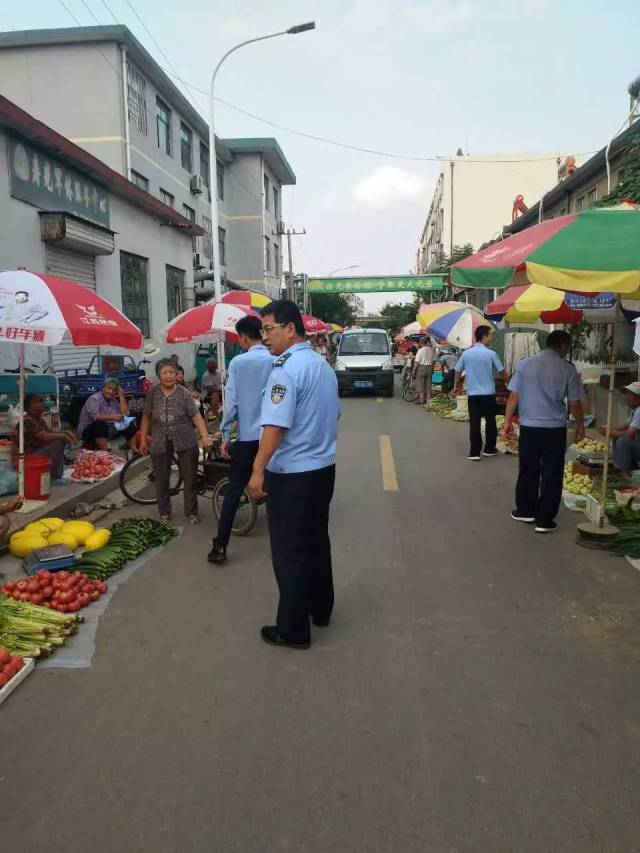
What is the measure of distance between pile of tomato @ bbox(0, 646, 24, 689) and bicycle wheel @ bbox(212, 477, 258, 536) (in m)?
2.79

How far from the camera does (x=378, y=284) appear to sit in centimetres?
4291

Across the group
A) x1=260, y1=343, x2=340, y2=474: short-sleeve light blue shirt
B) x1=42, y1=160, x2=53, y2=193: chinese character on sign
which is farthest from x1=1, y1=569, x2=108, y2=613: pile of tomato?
x1=42, y1=160, x2=53, y2=193: chinese character on sign

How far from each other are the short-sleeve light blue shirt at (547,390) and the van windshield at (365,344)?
16.6m

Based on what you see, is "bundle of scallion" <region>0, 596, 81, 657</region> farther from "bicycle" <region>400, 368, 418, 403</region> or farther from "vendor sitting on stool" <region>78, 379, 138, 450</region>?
"bicycle" <region>400, 368, 418, 403</region>

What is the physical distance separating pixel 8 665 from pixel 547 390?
16.6 feet

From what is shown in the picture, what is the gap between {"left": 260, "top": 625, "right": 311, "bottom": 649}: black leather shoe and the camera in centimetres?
412

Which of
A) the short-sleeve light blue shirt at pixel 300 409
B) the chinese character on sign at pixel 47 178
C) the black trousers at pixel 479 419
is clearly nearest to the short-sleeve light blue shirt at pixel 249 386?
the short-sleeve light blue shirt at pixel 300 409

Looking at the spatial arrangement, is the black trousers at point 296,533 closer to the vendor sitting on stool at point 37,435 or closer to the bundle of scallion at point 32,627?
the bundle of scallion at point 32,627

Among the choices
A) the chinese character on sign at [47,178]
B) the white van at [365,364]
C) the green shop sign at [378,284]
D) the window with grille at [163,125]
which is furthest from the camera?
the green shop sign at [378,284]

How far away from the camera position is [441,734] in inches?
126

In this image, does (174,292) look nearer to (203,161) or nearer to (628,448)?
(203,161)

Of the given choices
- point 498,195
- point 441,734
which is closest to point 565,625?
point 441,734

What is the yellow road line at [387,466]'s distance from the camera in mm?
8828

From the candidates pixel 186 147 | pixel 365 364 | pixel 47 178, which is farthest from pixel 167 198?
pixel 47 178
